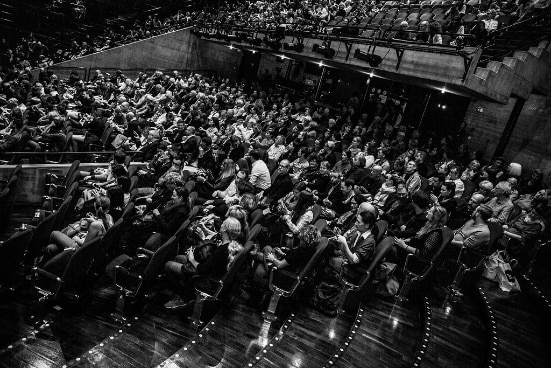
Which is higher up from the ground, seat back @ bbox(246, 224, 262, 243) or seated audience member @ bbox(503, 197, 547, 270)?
seated audience member @ bbox(503, 197, 547, 270)

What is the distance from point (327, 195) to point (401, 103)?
660 centimetres

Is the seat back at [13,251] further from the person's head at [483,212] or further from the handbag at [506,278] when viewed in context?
the handbag at [506,278]

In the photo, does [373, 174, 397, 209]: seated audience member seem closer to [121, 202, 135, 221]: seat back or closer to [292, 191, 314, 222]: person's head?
[292, 191, 314, 222]: person's head

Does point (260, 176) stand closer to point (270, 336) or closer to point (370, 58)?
point (270, 336)

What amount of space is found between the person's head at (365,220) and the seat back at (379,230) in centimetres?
23

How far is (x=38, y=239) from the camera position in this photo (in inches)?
141

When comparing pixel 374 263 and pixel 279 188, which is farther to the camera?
pixel 279 188

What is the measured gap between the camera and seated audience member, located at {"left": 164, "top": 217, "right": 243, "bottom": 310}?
3422mm

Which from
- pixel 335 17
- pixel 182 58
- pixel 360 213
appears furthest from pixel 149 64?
pixel 360 213

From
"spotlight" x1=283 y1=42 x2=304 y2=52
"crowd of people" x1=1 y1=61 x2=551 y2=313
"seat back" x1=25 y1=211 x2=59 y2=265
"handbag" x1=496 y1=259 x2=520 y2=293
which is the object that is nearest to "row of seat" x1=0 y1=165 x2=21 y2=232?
"crowd of people" x1=1 y1=61 x2=551 y2=313

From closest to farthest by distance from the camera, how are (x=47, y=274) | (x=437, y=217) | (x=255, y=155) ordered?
(x=47, y=274) < (x=437, y=217) < (x=255, y=155)

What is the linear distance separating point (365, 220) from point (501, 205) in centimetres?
231

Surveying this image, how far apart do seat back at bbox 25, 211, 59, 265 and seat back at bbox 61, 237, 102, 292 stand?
0.56m

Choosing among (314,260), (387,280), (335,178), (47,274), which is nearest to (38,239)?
(47,274)
